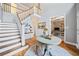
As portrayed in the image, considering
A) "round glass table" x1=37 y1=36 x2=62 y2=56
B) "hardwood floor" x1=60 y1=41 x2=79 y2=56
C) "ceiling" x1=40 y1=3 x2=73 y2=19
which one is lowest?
"hardwood floor" x1=60 y1=41 x2=79 y2=56

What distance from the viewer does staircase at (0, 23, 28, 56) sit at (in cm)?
227

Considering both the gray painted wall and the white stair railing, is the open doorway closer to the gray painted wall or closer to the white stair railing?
the gray painted wall

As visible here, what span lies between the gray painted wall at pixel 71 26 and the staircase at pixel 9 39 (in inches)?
30.0

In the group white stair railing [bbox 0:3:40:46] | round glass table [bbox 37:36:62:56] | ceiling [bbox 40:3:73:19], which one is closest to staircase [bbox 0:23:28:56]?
white stair railing [bbox 0:3:40:46]

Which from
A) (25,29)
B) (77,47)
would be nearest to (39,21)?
(25,29)

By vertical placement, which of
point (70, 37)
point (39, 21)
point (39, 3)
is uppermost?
point (39, 3)

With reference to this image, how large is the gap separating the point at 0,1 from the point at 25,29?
2.03ft

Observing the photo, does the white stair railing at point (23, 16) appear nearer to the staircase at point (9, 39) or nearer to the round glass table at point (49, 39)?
the staircase at point (9, 39)

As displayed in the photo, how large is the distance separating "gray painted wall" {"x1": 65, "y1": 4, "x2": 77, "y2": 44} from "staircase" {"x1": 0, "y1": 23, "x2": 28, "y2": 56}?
0.76 metres

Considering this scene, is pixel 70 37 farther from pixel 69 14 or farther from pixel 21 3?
pixel 21 3

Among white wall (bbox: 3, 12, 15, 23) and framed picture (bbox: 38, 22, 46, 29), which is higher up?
white wall (bbox: 3, 12, 15, 23)

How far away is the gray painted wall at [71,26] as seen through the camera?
2328 mm

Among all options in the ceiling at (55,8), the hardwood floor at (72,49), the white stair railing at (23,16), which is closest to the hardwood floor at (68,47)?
the hardwood floor at (72,49)

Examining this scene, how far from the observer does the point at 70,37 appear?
2342mm
